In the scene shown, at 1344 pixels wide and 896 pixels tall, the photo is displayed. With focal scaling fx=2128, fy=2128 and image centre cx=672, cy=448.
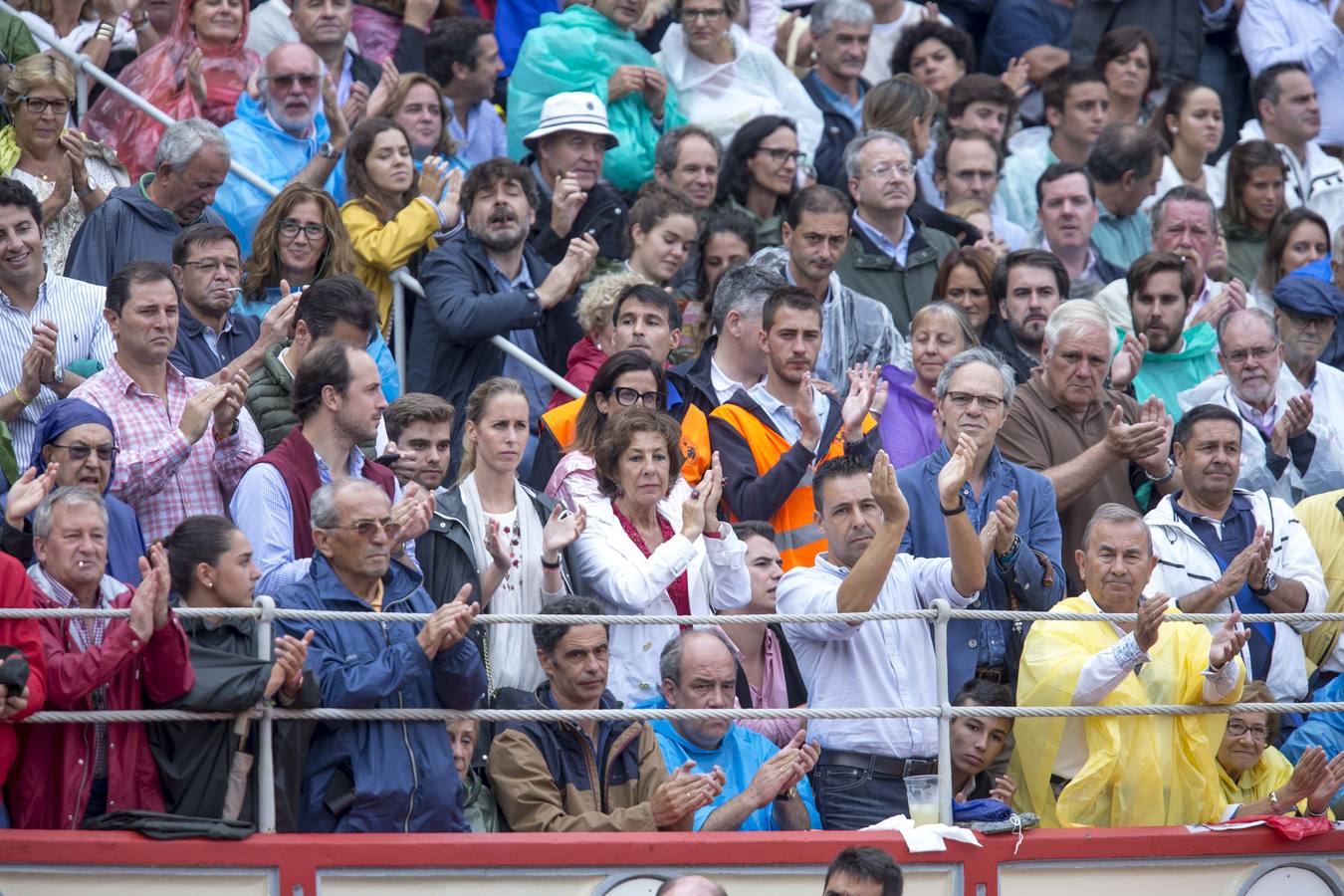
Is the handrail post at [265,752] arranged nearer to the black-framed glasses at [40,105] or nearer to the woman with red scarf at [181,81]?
the black-framed glasses at [40,105]

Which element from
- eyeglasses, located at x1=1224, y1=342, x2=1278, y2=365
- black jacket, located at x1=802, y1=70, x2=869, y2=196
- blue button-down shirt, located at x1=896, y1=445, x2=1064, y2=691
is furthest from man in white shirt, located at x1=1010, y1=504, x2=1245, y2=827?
black jacket, located at x1=802, y1=70, x2=869, y2=196

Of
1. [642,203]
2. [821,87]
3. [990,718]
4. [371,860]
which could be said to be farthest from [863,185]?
[371,860]

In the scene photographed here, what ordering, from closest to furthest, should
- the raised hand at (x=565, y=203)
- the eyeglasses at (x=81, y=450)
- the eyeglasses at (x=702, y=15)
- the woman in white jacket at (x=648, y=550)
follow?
the eyeglasses at (x=81, y=450) < the woman in white jacket at (x=648, y=550) < the raised hand at (x=565, y=203) < the eyeglasses at (x=702, y=15)

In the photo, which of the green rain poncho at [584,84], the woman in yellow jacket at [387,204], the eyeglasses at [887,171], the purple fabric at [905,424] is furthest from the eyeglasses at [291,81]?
the purple fabric at [905,424]

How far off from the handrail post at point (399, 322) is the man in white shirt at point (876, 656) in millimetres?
2945

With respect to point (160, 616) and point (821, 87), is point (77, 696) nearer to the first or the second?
point (160, 616)

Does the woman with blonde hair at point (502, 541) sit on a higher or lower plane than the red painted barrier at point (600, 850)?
higher

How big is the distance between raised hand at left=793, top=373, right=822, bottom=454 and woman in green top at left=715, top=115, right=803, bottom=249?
2620 mm

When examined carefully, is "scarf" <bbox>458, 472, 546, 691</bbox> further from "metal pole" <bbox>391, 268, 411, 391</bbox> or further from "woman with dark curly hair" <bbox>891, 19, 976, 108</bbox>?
"woman with dark curly hair" <bbox>891, 19, 976, 108</bbox>

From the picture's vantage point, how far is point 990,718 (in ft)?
24.9

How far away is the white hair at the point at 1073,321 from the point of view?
30.1 feet

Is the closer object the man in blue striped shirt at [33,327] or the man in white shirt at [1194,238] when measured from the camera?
the man in blue striped shirt at [33,327]

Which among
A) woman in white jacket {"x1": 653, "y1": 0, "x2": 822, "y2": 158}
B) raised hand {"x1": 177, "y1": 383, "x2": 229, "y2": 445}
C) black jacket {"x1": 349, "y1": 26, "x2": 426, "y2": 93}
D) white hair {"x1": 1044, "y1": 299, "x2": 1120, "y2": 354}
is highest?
black jacket {"x1": 349, "y1": 26, "x2": 426, "y2": 93}

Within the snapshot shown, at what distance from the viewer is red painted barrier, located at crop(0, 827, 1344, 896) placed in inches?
265
